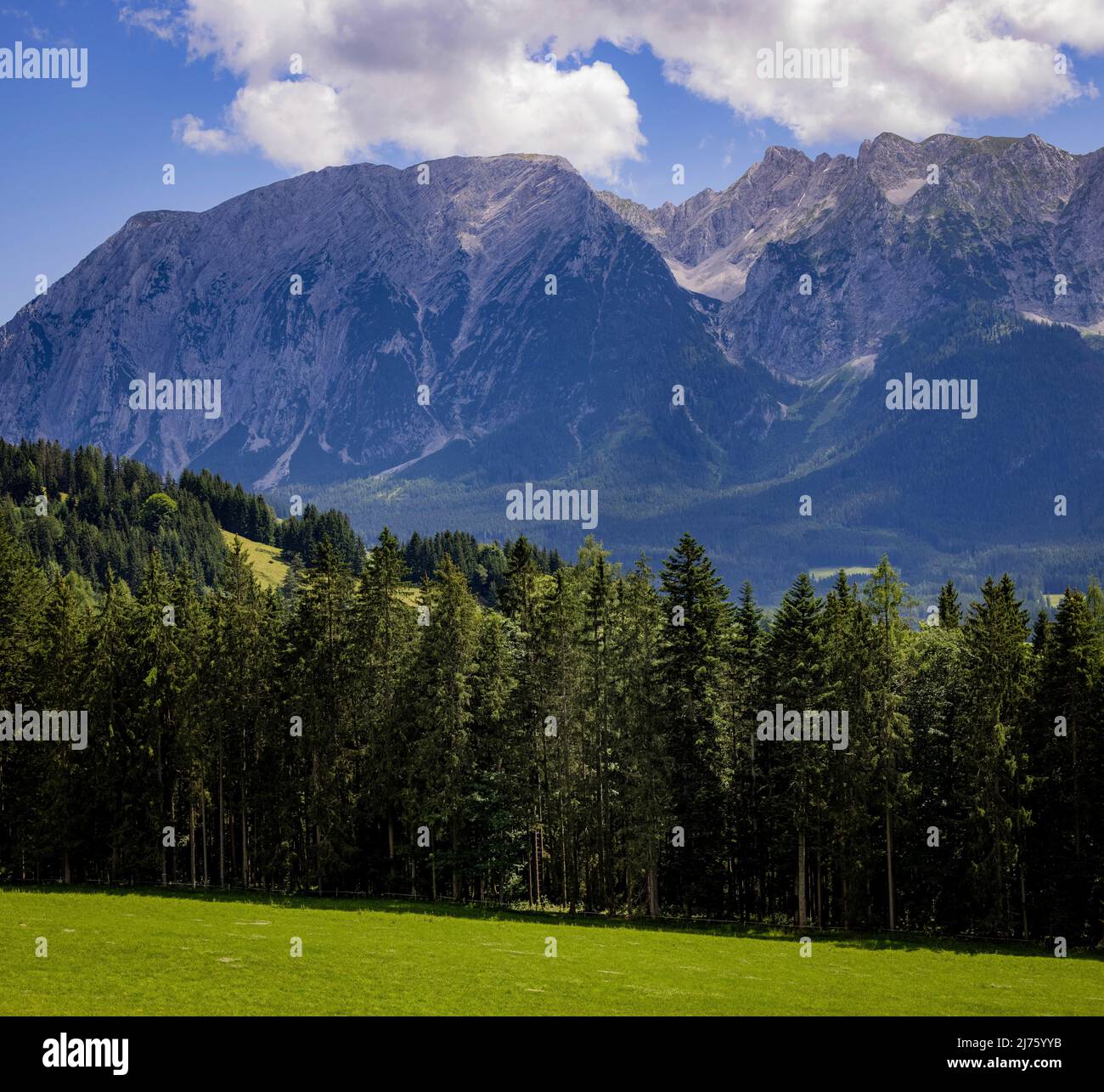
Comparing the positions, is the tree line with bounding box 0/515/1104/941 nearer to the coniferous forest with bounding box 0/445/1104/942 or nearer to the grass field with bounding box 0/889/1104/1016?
the coniferous forest with bounding box 0/445/1104/942

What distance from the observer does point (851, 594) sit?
256 feet

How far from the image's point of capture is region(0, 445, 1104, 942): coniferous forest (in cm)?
7044

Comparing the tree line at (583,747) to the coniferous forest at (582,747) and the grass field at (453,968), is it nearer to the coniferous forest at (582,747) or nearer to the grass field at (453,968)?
the coniferous forest at (582,747)

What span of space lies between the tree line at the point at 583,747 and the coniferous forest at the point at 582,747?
0.20 m

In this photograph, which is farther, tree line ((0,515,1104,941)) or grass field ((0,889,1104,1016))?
tree line ((0,515,1104,941))

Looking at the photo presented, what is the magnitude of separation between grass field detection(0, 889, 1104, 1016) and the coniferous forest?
725cm

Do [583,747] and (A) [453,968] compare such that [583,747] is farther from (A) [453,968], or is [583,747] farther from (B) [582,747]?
(A) [453,968]

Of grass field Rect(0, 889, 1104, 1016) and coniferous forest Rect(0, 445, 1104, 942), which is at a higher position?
coniferous forest Rect(0, 445, 1104, 942)

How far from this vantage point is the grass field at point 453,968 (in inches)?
1598

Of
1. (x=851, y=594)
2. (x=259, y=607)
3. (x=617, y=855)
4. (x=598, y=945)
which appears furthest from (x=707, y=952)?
(x=259, y=607)

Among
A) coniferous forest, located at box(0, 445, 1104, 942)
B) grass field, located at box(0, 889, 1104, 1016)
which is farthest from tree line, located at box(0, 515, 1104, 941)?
grass field, located at box(0, 889, 1104, 1016)

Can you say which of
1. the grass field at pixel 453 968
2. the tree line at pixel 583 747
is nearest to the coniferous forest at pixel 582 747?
the tree line at pixel 583 747

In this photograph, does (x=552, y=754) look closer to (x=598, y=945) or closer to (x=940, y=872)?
(x=598, y=945)
